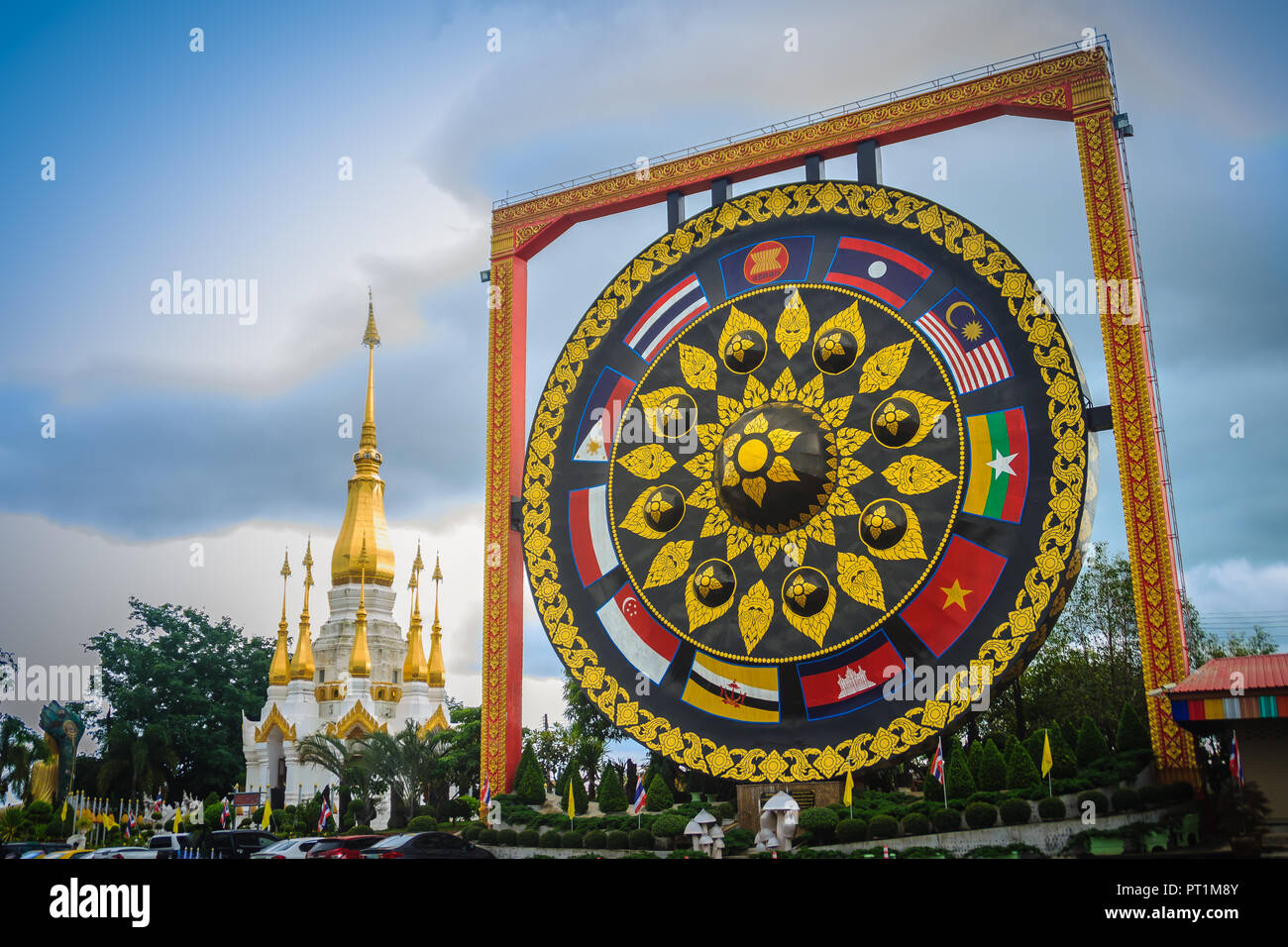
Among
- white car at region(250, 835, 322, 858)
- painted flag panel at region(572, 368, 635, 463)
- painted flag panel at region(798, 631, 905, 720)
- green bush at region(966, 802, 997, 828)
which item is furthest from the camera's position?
painted flag panel at region(572, 368, 635, 463)

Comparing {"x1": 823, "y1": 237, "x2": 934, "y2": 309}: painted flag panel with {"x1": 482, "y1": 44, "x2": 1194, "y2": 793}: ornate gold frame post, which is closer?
{"x1": 482, "y1": 44, "x2": 1194, "y2": 793}: ornate gold frame post

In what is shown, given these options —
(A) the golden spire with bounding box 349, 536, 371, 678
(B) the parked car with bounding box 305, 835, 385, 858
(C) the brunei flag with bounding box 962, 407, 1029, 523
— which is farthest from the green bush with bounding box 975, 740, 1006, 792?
(A) the golden spire with bounding box 349, 536, 371, 678

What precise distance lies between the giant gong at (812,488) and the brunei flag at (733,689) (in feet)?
0.11

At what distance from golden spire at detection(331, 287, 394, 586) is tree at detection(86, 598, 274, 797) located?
885 centimetres

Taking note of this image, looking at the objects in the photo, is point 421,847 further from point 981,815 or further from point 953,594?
point 953,594

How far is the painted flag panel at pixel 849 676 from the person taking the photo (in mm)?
17734

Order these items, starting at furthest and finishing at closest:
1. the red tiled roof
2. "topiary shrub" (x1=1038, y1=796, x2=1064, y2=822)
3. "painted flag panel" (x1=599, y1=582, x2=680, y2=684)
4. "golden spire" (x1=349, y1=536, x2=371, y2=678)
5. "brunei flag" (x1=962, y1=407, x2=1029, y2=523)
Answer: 1. "golden spire" (x1=349, y1=536, x2=371, y2=678)
2. "painted flag panel" (x1=599, y1=582, x2=680, y2=684)
3. "brunei flag" (x1=962, y1=407, x2=1029, y2=523)
4. "topiary shrub" (x1=1038, y1=796, x2=1064, y2=822)
5. the red tiled roof

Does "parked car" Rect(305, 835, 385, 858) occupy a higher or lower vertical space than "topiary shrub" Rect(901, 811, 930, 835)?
lower

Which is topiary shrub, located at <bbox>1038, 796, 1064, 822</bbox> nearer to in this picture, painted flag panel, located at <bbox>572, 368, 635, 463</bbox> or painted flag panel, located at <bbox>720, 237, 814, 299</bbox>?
painted flag panel, located at <bbox>720, 237, 814, 299</bbox>

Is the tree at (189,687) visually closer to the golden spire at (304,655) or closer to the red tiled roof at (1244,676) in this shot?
the golden spire at (304,655)

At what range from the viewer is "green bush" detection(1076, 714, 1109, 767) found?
17469mm

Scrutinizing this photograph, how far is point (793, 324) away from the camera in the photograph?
1984cm
